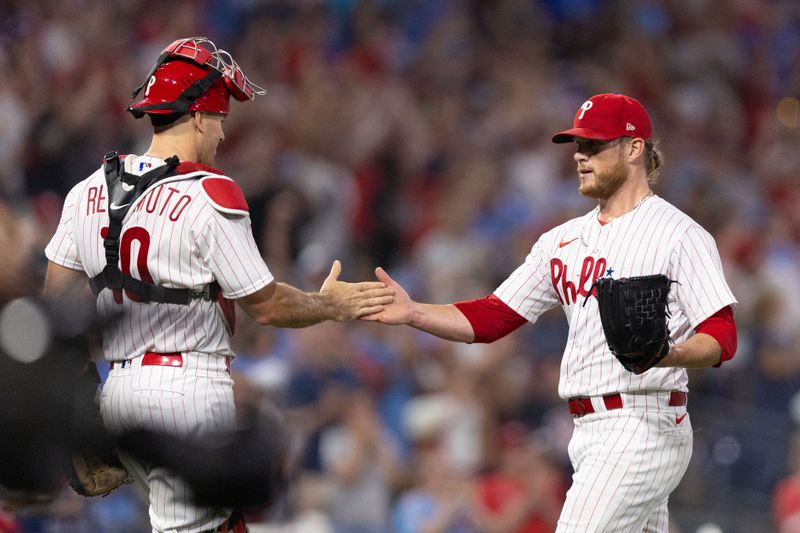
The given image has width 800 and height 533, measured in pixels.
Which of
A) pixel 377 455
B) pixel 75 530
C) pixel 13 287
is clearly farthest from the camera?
pixel 377 455

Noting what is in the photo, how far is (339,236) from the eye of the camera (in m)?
9.78

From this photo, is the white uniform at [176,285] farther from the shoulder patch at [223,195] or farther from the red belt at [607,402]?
the red belt at [607,402]

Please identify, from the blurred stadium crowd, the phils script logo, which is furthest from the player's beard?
the blurred stadium crowd

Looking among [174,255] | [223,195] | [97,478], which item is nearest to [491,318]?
[223,195]

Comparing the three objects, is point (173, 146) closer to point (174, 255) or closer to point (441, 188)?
point (174, 255)

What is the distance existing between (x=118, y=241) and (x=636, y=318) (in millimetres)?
1896

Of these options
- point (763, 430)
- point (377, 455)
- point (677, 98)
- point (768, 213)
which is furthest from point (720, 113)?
point (377, 455)

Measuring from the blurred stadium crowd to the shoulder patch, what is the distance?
2767 millimetres

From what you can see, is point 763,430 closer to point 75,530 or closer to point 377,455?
point 377,455

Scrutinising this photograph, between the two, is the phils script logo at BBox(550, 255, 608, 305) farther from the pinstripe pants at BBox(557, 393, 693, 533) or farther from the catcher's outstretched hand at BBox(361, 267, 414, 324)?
the catcher's outstretched hand at BBox(361, 267, 414, 324)

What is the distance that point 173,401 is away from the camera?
4.41 metres

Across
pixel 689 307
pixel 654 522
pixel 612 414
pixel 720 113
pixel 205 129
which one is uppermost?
pixel 720 113

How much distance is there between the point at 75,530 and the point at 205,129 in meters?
3.46

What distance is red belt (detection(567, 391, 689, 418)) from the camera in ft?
15.9
